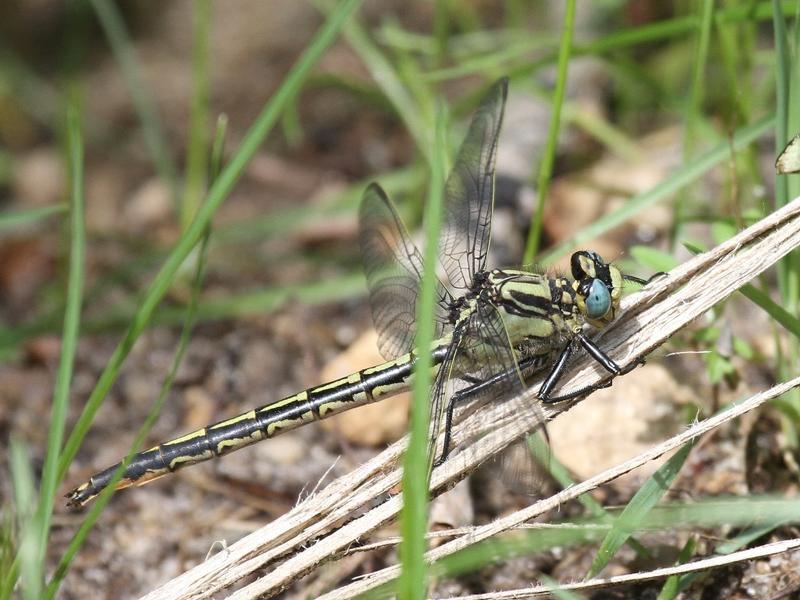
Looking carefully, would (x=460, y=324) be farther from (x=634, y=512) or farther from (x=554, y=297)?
(x=634, y=512)

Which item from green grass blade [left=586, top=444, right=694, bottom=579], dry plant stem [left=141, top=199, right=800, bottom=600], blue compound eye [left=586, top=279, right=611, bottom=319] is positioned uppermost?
blue compound eye [left=586, top=279, right=611, bottom=319]

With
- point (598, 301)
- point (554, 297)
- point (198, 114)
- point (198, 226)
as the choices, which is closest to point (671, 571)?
point (598, 301)

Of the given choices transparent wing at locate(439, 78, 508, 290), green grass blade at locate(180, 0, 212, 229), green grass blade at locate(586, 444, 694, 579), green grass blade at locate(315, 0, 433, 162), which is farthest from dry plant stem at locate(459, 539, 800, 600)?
green grass blade at locate(180, 0, 212, 229)

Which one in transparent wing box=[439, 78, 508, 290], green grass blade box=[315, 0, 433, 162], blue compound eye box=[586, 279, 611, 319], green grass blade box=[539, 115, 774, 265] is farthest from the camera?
green grass blade box=[315, 0, 433, 162]

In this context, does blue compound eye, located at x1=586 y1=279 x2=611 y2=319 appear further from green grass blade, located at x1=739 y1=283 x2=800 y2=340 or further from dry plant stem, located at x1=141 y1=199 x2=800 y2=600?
green grass blade, located at x1=739 y1=283 x2=800 y2=340

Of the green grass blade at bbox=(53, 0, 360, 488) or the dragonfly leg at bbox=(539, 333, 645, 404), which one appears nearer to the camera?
the green grass blade at bbox=(53, 0, 360, 488)

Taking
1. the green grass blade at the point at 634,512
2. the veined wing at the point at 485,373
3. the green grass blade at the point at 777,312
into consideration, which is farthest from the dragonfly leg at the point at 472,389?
the green grass blade at the point at 777,312

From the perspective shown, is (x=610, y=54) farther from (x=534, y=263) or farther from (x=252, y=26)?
(x=252, y=26)
